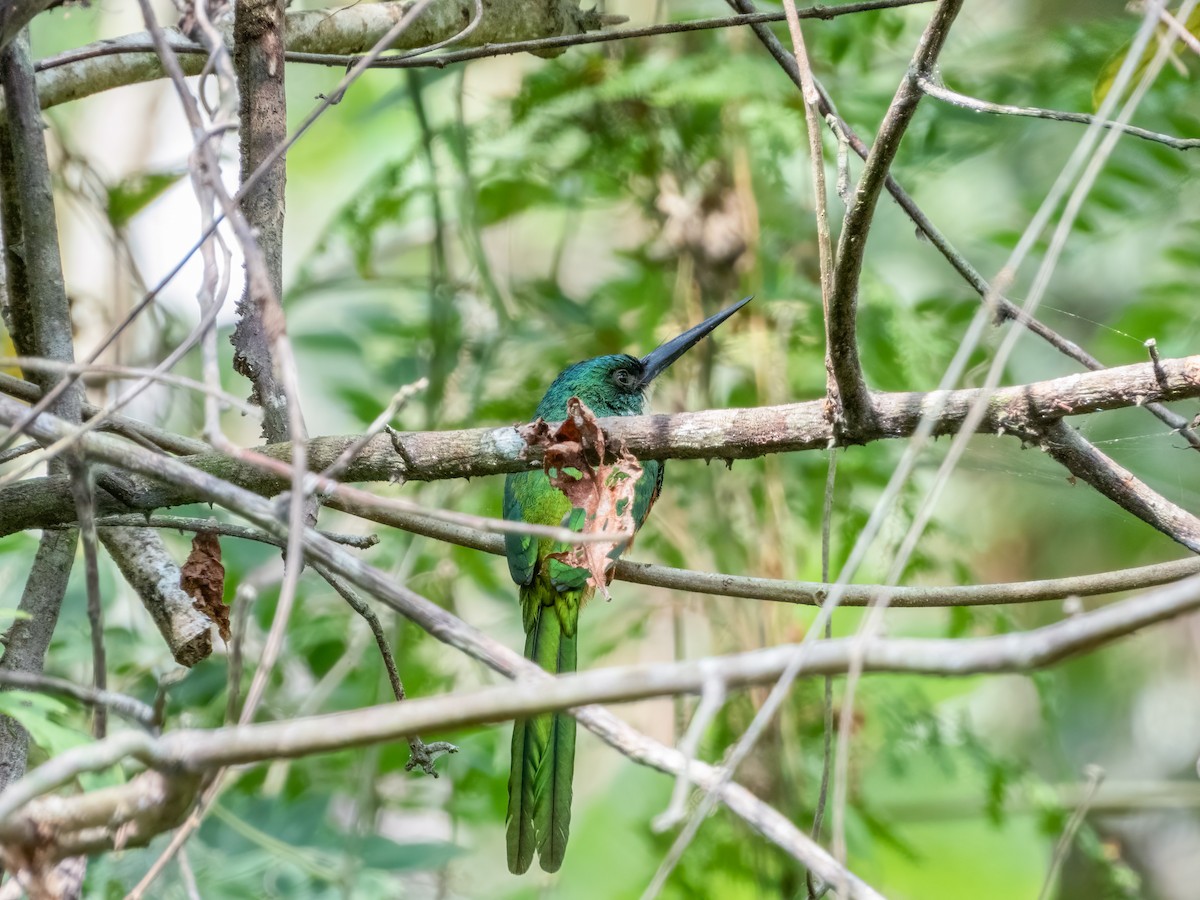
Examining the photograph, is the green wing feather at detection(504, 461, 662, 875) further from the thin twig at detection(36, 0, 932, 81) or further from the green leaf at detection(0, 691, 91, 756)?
the green leaf at detection(0, 691, 91, 756)

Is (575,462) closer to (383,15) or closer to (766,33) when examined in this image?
(766,33)

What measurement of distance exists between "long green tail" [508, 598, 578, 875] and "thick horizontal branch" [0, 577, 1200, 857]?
48.6 inches

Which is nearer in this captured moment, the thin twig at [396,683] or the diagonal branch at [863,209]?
the diagonal branch at [863,209]

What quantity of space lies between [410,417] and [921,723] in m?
1.58

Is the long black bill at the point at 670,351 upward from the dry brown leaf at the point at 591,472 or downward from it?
upward

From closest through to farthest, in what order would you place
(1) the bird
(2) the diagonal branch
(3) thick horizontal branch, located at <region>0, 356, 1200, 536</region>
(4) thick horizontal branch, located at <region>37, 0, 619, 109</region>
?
1. (2) the diagonal branch
2. (3) thick horizontal branch, located at <region>0, 356, 1200, 536</region>
3. (4) thick horizontal branch, located at <region>37, 0, 619, 109</region>
4. (1) the bird

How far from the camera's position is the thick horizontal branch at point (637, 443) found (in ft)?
4.54

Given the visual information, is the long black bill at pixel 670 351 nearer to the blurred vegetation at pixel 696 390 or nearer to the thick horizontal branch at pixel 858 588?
the blurred vegetation at pixel 696 390

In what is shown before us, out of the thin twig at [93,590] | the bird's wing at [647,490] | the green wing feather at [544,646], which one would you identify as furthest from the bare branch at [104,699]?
the bird's wing at [647,490]

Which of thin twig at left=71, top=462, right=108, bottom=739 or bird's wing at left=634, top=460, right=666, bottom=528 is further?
bird's wing at left=634, top=460, right=666, bottom=528

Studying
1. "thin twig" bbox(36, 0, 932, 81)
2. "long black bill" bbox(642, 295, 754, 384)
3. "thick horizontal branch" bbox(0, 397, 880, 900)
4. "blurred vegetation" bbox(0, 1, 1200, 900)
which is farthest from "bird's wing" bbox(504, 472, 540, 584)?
"thick horizontal branch" bbox(0, 397, 880, 900)

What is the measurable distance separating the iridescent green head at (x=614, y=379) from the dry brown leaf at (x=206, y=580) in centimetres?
125

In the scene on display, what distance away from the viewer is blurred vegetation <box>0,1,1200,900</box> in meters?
2.82

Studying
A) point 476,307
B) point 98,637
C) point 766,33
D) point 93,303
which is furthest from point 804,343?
point 98,637
